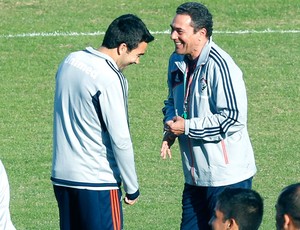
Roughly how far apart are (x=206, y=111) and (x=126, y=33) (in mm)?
821

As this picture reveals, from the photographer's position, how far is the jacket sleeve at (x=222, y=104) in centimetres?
758

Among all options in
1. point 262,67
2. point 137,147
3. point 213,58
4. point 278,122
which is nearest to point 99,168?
point 213,58

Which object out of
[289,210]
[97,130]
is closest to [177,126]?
[97,130]

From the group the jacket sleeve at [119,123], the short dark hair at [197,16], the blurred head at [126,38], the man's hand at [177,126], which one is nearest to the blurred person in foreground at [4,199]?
the jacket sleeve at [119,123]

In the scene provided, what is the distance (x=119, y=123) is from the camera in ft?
24.1

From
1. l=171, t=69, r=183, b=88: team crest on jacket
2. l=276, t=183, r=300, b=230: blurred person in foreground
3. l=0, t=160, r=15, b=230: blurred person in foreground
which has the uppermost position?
l=171, t=69, r=183, b=88: team crest on jacket

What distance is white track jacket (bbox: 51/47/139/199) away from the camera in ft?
24.1

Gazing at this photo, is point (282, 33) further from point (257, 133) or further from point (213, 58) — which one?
point (213, 58)

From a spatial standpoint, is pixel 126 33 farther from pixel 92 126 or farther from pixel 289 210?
pixel 289 210

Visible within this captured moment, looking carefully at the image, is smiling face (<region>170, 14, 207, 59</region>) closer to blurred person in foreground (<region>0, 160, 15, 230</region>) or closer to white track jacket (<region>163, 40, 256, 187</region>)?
white track jacket (<region>163, 40, 256, 187</region>)

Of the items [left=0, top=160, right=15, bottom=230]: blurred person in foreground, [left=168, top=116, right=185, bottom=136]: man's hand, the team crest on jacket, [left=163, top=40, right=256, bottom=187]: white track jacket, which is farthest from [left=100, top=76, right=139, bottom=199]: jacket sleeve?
[left=0, top=160, right=15, bottom=230]: blurred person in foreground

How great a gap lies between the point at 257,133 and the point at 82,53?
5.72m

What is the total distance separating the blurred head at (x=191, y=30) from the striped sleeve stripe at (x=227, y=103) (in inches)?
5.7

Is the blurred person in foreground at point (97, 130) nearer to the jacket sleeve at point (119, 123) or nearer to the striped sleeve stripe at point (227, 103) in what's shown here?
the jacket sleeve at point (119, 123)
